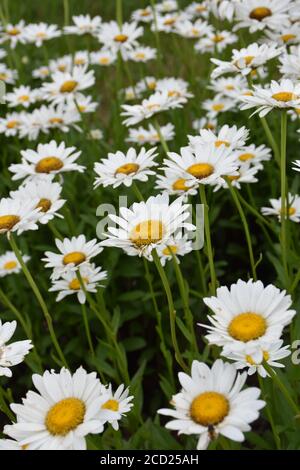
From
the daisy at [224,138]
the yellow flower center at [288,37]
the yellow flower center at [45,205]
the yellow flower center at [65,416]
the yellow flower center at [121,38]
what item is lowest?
the yellow flower center at [65,416]

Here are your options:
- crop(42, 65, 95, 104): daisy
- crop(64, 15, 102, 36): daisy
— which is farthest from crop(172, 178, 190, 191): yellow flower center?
crop(64, 15, 102, 36): daisy

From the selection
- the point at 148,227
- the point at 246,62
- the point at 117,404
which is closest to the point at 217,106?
the point at 246,62

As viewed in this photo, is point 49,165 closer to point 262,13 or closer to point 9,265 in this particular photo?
point 9,265

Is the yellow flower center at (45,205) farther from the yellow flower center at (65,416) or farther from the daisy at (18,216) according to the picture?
the yellow flower center at (65,416)

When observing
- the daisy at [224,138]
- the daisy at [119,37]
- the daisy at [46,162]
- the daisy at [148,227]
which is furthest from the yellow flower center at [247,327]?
the daisy at [119,37]

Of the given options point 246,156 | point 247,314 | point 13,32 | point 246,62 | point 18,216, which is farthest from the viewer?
point 13,32
